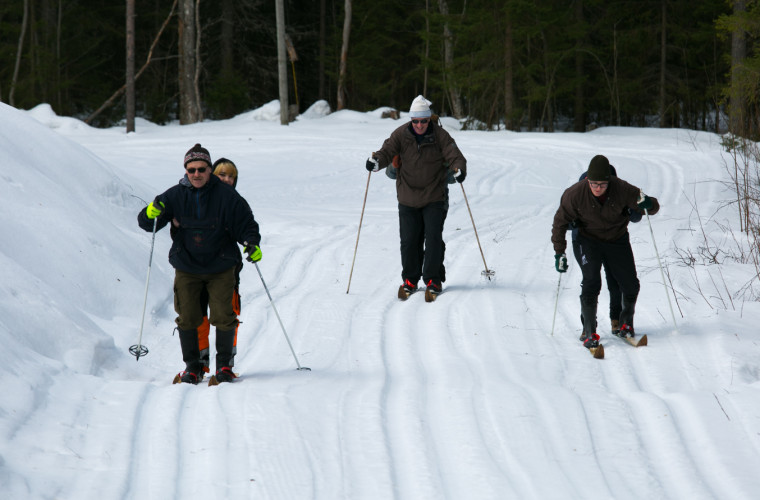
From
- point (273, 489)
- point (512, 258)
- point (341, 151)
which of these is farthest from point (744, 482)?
point (341, 151)

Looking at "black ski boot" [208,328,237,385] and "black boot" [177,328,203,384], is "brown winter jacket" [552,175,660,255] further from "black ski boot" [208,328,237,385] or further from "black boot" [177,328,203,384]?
"black boot" [177,328,203,384]

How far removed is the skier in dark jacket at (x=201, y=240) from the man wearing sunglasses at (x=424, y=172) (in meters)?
2.65

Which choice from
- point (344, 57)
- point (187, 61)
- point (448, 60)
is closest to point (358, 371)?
point (187, 61)

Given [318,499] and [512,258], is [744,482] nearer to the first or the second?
[318,499]

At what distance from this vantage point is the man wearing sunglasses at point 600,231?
20.8ft

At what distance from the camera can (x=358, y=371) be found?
608 cm

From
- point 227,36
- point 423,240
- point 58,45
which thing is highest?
point 227,36

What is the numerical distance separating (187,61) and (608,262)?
22.8 metres

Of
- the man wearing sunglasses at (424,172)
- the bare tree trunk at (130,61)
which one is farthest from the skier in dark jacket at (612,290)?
the bare tree trunk at (130,61)

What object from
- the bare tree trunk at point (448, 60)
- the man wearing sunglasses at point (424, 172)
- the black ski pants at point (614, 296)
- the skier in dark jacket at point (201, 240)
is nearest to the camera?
the skier in dark jacket at point (201, 240)

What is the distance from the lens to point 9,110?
963cm

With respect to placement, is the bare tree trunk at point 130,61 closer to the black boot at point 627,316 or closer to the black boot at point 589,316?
the black boot at point 589,316

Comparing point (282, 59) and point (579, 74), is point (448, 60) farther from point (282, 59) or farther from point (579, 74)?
point (282, 59)

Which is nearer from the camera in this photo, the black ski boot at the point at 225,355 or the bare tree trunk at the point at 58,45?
the black ski boot at the point at 225,355
